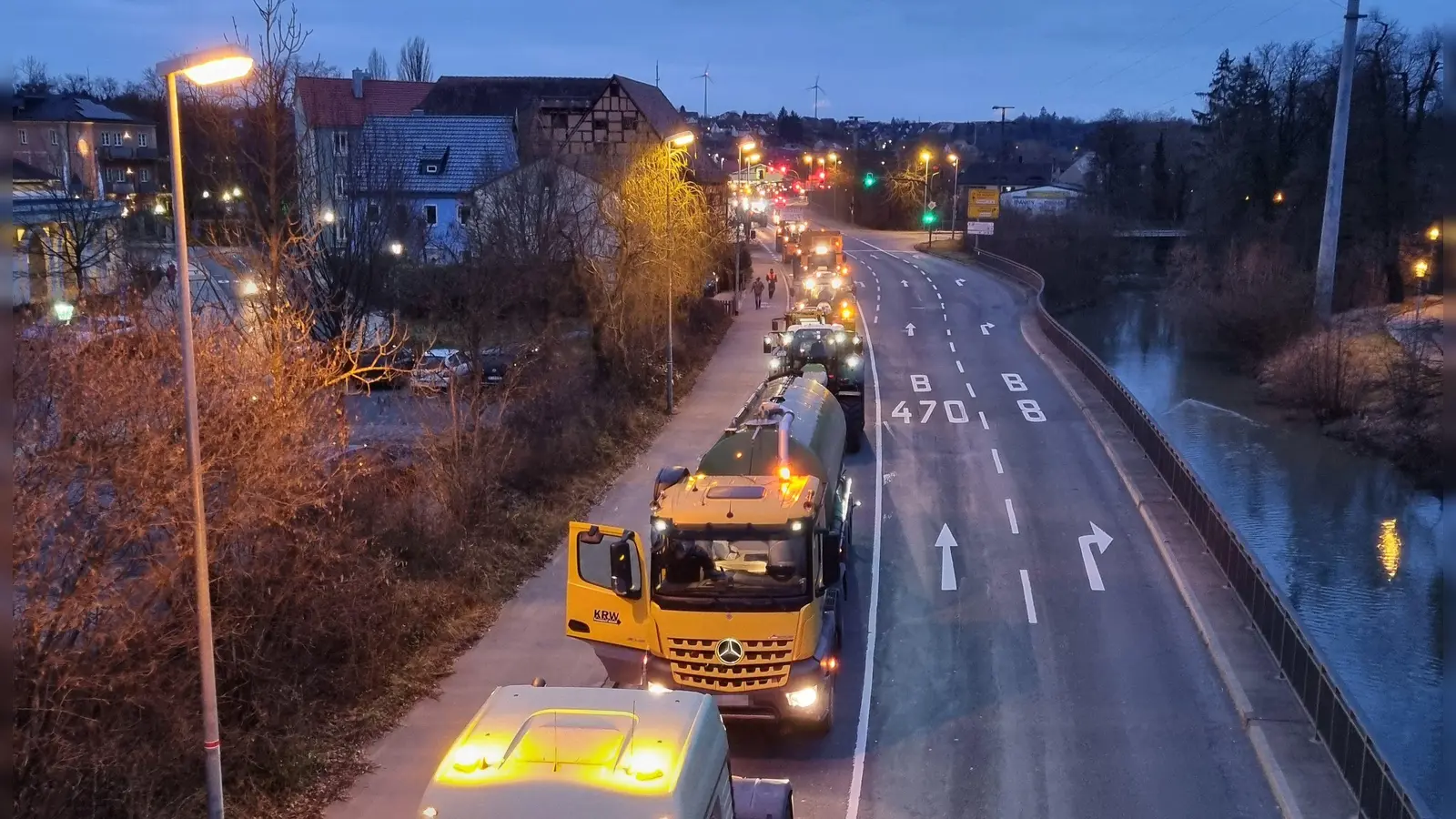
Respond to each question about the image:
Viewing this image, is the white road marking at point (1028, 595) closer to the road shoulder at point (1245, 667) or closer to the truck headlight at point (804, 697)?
the road shoulder at point (1245, 667)

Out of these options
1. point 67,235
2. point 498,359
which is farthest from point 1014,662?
point 67,235

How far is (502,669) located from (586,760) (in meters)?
8.62

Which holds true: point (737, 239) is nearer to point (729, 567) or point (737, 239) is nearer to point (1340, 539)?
point (1340, 539)

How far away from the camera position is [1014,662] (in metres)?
14.9

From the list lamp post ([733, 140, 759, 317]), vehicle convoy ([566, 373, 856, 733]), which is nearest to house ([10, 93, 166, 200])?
vehicle convoy ([566, 373, 856, 733])

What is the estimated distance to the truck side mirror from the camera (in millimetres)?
11641

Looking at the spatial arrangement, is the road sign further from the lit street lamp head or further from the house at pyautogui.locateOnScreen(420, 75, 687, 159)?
the lit street lamp head

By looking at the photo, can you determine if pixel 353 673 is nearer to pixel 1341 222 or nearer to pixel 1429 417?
pixel 1429 417

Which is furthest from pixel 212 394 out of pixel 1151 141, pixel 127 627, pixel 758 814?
pixel 1151 141

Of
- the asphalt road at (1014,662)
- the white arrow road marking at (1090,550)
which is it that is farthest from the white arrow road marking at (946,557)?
the white arrow road marking at (1090,550)

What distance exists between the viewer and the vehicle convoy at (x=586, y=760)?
18.6 ft

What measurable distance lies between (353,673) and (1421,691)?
16.4m

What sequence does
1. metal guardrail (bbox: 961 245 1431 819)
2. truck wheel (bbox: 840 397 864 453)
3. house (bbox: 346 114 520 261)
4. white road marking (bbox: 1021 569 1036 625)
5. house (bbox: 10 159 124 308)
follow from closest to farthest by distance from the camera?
1. metal guardrail (bbox: 961 245 1431 819)
2. white road marking (bbox: 1021 569 1036 625)
3. house (bbox: 10 159 124 308)
4. truck wheel (bbox: 840 397 864 453)
5. house (bbox: 346 114 520 261)

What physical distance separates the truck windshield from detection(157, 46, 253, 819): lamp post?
4504 mm
